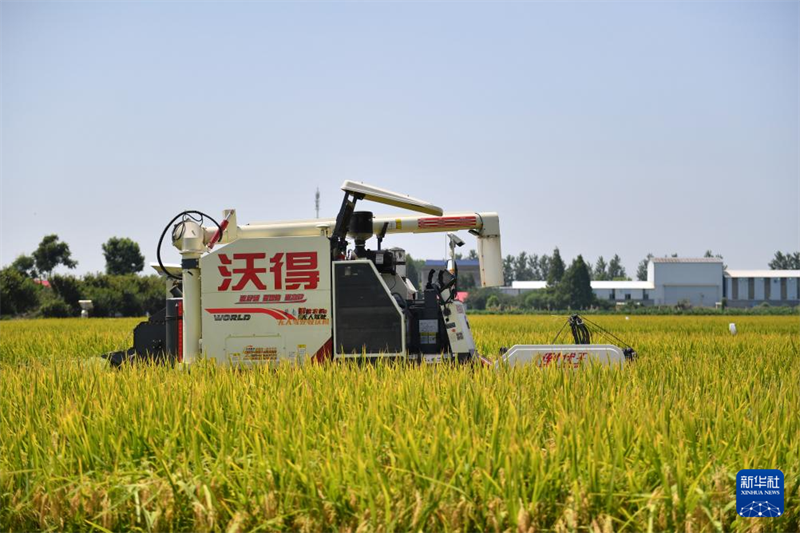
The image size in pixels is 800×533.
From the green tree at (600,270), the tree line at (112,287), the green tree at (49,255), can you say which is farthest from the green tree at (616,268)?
the green tree at (49,255)

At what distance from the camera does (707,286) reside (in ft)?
348

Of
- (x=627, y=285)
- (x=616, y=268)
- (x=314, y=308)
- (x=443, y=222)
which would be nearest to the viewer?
(x=314, y=308)

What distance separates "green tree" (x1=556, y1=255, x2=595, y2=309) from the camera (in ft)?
310

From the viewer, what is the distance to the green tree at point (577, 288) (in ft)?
310

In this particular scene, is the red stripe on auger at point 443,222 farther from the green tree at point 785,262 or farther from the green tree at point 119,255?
the green tree at point 785,262

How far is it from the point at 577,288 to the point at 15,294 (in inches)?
2613

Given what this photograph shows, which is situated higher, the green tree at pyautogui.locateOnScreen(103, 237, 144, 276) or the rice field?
the green tree at pyautogui.locateOnScreen(103, 237, 144, 276)

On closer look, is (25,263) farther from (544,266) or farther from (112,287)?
(544,266)

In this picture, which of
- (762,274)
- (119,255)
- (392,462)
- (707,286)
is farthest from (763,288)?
(392,462)

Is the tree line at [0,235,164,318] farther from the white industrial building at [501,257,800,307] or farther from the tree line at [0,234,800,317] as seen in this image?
the white industrial building at [501,257,800,307]

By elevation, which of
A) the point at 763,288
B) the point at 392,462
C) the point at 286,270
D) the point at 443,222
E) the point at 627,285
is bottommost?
the point at 763,288

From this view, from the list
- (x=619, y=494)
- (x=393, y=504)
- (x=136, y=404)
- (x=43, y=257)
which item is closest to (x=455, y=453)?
(x=393, y=504)

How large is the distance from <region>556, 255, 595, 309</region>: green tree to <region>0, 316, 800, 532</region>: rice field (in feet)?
298

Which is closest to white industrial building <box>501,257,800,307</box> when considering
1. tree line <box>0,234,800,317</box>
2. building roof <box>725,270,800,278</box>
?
building roof <box>725,270,800,278</box>
